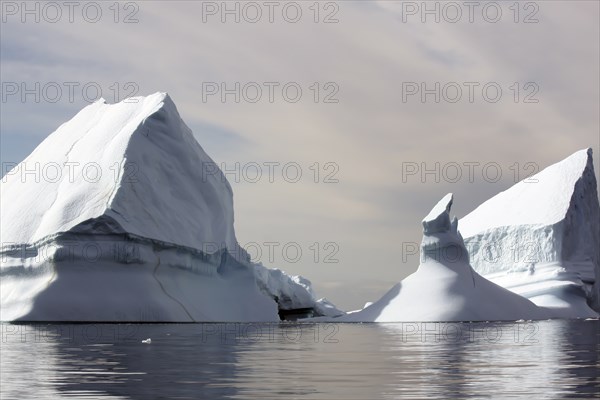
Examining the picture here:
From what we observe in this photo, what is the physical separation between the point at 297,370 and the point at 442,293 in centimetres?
2182

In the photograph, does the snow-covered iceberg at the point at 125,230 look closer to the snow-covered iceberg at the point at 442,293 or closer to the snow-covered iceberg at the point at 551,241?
the snow-covered iceberg at the point at 442,293

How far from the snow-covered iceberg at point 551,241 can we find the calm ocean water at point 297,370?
2956 cm

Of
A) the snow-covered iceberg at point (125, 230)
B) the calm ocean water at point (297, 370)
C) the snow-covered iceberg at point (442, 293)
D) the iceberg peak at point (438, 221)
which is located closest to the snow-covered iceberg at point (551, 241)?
the snow-covered iceberg at point (442, 293)

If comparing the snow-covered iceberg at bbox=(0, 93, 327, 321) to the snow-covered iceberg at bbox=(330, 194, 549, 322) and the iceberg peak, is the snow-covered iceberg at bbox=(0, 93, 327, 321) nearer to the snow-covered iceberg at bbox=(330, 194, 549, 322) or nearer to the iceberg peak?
the snow-covered iceberg at bbox=(330, 194, 549, 322)

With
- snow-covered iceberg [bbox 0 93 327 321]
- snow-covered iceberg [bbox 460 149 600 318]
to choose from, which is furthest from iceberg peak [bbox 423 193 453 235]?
snow-covered iceberg [bbox 460 149 600 318]

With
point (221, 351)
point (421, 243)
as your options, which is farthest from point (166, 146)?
point (221, 351)

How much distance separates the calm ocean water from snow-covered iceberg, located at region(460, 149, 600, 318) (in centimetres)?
2956

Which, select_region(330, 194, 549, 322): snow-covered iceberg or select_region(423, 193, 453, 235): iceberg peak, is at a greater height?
select_region(423, 193, 453, 235): iceberg peak

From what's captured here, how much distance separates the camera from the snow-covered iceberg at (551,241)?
147 feet

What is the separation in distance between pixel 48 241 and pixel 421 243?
1368 cm

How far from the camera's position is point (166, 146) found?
3391 centimetres

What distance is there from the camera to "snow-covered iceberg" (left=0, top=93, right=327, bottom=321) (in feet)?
94.4

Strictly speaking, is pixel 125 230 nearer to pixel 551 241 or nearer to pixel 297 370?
pixel 297 370

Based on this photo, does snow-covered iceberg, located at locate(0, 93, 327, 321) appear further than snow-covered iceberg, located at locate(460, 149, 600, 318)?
No
